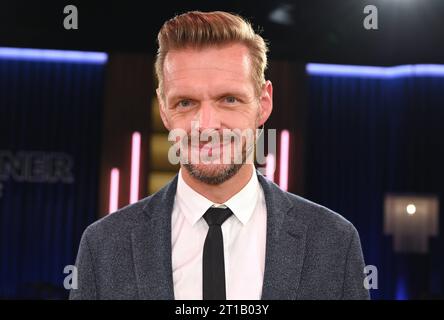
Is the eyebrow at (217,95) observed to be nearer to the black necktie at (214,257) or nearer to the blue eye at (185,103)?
the blue eye at (185,103)

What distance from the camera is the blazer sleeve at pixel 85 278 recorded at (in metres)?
1.31

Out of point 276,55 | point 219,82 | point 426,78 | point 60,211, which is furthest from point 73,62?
point 219,82

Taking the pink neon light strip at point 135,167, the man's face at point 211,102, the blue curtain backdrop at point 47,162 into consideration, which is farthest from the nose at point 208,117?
the blue curtain backdrop at point 47,162

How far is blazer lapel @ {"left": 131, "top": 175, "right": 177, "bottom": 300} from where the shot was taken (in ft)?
4.14

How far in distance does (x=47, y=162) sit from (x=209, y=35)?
447 cm

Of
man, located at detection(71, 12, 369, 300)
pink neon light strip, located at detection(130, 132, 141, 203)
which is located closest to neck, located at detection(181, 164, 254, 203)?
man, located at detection(71, 12, 369, 300)

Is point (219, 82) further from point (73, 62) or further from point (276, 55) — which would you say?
point (73, 62)

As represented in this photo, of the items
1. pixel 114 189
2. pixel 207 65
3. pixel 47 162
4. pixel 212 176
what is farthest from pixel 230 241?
pixel 47 162

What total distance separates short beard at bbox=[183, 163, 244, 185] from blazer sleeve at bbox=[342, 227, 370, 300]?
33 centimetres

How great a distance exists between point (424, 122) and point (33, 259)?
3.91 metres

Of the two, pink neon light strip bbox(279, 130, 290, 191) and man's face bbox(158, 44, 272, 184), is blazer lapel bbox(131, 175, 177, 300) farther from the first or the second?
pink neon light strip bbox(279, 130, 290, 191)

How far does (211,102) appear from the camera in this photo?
132 centimetres

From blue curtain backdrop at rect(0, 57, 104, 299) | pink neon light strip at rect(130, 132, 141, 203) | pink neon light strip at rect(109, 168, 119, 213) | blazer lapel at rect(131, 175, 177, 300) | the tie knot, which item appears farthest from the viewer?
blue curtain backdrop at rect(0, 57, 104, 299)

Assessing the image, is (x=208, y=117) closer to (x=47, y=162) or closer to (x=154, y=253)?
(x=154, y=253)
